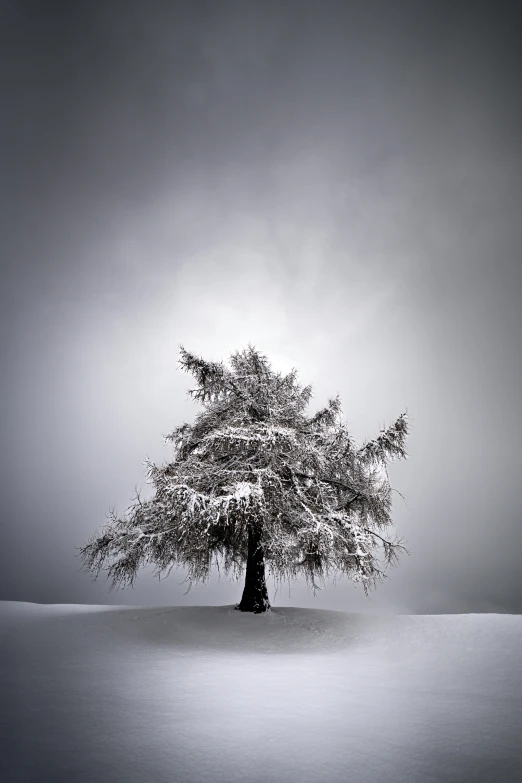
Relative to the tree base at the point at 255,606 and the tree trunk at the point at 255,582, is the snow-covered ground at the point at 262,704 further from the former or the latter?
the tree trunk at the point at 255,582

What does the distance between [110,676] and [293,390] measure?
10.1 meters

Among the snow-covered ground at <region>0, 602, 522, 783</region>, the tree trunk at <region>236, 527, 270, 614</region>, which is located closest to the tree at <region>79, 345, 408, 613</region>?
the tree trunk at <region>236, 527, 270, 614</region>

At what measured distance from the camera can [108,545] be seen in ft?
40.7

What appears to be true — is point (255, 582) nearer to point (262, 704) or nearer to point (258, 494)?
point (258, 494)

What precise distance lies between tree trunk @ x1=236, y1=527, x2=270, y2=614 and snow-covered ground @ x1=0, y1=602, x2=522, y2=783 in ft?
7.98

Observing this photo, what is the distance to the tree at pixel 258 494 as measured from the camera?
10406 mm

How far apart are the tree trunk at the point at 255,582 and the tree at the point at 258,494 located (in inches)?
1.2

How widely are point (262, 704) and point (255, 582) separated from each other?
7.66 meters

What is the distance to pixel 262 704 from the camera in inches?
207

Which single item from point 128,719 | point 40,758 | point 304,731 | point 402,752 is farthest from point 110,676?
point 402,752

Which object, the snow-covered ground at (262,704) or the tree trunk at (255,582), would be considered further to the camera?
the tree trunk at (255,582)

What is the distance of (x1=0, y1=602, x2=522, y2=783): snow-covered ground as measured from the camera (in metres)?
3.69

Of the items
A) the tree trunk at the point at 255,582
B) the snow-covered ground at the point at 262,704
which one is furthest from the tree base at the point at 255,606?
the snow-covered ground at the point at 262,704

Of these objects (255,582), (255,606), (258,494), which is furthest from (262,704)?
(255,582)
